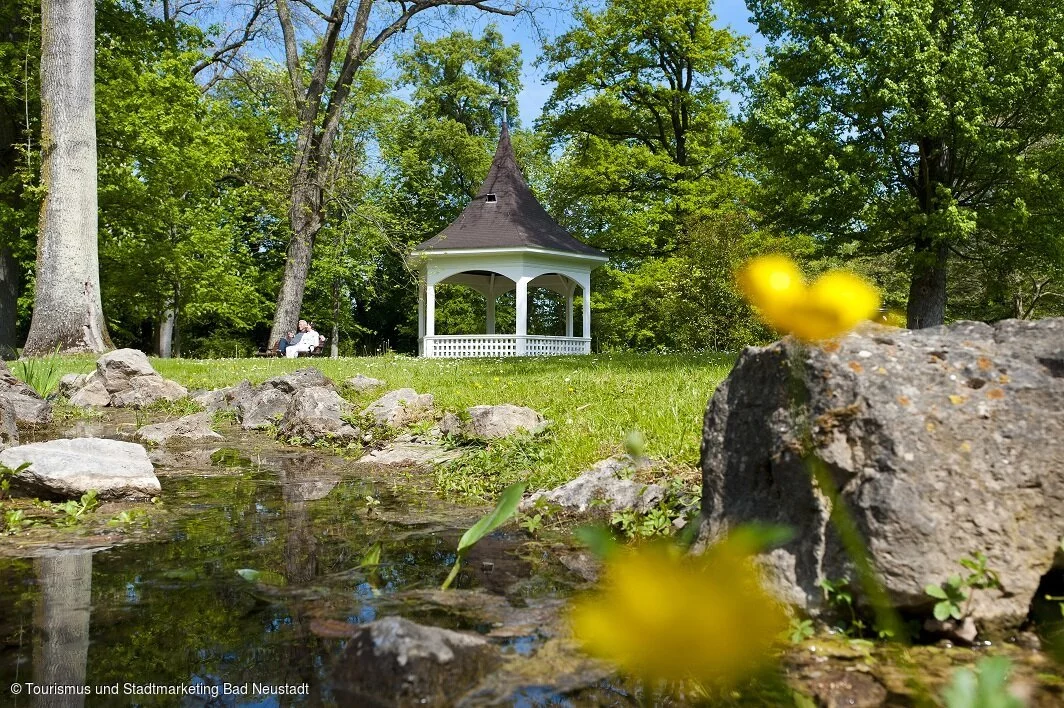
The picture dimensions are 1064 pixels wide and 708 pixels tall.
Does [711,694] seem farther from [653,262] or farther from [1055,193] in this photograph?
[653,262]

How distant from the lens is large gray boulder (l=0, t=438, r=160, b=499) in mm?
4055

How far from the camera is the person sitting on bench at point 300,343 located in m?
19.7

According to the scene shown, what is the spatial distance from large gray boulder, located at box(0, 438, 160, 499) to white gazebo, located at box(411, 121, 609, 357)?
17034 millimetres

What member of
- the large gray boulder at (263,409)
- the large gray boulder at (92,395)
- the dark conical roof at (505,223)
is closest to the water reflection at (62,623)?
the large gray boulder at (263,409)

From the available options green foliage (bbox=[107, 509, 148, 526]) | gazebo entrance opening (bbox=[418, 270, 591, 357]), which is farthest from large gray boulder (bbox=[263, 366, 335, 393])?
gazebo entrance opening (bbox=[418, 270, 591, 357])

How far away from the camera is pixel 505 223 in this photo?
962 inches

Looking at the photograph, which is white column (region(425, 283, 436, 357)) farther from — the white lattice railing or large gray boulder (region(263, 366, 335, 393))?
large gray boulder (region(263, 366, 335, 393))

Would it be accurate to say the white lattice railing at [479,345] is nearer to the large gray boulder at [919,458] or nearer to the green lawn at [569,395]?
the green lawn at [569,395]

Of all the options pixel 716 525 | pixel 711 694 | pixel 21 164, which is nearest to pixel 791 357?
pixel 716 525

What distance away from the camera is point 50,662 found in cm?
206

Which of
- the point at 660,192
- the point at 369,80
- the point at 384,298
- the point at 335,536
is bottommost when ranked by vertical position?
the point at 335,536

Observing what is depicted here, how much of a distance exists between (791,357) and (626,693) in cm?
109

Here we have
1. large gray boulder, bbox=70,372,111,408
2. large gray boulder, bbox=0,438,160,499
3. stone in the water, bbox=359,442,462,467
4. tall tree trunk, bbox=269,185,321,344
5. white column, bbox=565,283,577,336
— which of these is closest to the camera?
large gray boulder, bbox=0,438,160,499

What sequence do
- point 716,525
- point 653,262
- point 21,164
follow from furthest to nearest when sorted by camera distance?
1. point 653,262
2. point 21,164
3. point 716,525
